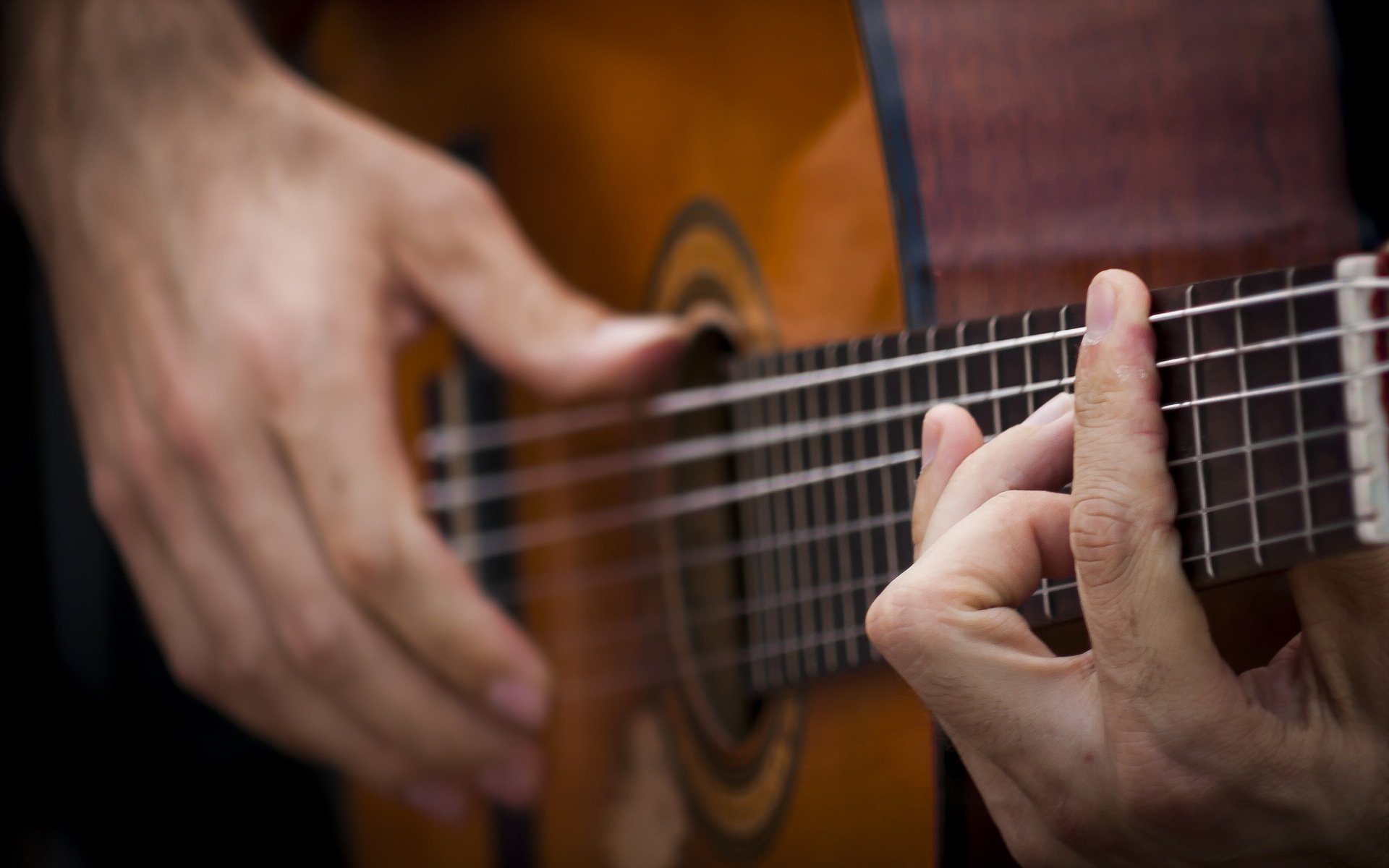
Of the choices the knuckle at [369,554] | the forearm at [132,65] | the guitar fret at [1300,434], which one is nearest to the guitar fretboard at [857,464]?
the guitar fret at [1300,434]

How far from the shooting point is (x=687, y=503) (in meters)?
0.73

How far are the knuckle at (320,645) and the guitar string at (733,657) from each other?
0.14 meters

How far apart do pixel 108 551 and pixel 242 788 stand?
208 mm

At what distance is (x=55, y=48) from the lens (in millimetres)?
875

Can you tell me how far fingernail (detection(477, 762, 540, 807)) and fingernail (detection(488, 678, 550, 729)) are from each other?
41 millimetres

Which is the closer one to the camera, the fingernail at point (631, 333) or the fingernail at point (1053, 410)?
the fingernail at point (1053, 410)

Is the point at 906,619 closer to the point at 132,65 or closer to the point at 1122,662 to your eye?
the point at 1122,662

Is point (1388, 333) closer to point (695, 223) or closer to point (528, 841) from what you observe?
point (695, 223)

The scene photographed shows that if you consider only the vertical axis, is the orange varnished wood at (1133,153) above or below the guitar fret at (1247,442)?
above

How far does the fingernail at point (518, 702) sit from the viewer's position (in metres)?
0.80

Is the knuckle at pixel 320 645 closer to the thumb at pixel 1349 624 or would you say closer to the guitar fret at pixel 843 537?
the guitar fret at pixel 843 537

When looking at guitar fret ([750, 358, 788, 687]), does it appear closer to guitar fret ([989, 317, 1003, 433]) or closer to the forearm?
guitar fret ([989, 317, 1003, 433])

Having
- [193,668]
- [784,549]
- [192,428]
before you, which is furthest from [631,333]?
[193,668]

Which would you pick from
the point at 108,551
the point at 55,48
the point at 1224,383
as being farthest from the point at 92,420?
the point at 1224,383
